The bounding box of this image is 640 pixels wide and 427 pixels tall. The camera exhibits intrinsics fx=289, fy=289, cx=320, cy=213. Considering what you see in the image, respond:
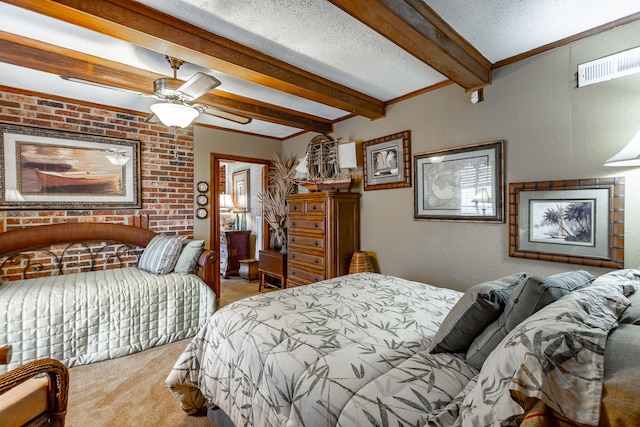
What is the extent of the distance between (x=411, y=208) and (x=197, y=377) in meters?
2.34

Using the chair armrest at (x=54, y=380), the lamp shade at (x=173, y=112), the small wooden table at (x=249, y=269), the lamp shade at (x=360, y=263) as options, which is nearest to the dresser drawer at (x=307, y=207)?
the lamp shade at (x=360, y=263)

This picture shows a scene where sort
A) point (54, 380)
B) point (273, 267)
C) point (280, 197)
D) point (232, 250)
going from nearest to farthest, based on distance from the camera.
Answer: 1. point (54, 380)
2. point (273, 267)
3. point (280, 197)
4. point (232, 250)

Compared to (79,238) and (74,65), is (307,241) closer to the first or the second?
(79,238)

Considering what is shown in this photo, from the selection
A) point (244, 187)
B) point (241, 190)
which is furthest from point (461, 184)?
point (241, 190)

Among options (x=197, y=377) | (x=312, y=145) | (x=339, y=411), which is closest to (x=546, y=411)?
(x=339, y=411)

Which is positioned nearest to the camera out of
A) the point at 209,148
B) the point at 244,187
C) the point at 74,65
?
the point at 74,65

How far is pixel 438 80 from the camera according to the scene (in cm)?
263

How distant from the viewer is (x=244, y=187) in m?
6.08

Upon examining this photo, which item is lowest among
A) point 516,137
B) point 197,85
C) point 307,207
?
point 307,207

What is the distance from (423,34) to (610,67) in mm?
1231

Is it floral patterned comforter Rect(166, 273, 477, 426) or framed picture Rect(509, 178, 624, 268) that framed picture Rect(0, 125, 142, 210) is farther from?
framed picture Rect(509, 178, 624, 268)

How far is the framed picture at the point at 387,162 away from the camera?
3.00 metres

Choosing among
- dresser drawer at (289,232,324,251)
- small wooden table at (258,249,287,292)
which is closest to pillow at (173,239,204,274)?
dresser drawer at (289,232,324,251)

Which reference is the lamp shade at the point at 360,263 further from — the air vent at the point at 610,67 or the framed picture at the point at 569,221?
the air vent at the point at 610,67
